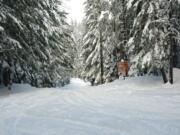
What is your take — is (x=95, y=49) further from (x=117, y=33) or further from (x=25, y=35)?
(x=25, y=35)

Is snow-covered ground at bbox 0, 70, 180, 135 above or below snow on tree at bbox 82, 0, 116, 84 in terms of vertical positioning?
below

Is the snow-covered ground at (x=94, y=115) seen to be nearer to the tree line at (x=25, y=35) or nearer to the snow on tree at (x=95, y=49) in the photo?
the tree line at (x=25, y=35)

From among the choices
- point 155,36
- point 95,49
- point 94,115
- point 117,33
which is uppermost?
point 117,33

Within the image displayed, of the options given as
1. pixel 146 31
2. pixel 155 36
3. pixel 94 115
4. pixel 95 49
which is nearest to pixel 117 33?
pixel 146 31

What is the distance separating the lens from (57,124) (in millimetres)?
9516

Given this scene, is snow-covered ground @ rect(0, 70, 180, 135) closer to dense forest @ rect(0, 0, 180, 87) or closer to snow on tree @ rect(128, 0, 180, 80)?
snow on tree @ rect(128, 0, 180, 80)

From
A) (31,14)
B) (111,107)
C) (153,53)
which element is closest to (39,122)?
(111,107)

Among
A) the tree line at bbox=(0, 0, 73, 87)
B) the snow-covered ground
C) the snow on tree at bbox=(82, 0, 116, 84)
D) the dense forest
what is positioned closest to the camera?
the snow-covered ground

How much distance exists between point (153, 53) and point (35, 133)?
39.6 feet

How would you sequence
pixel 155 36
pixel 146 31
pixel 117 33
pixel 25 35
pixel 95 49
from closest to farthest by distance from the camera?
pixel 155 36 → pixel 146 31 → pixel 25 35 → pixel 117 33 → pixel 95 49

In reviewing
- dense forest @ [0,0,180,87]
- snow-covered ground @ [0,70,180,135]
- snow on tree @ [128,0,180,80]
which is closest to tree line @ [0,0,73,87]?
dense forest @ [0,0,180,87]

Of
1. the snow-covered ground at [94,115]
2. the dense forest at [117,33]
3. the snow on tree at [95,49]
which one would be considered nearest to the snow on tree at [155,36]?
the dense forest at [117,33]

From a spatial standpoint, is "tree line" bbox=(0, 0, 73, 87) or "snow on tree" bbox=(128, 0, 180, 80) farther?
"snow on tree" bbox=(128, 0, 180, 80)

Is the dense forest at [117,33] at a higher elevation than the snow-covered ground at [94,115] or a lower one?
higher
